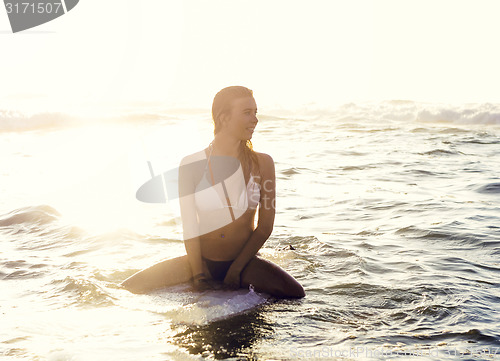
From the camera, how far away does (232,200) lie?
16.5ft

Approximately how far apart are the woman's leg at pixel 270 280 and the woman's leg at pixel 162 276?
55 centimetres

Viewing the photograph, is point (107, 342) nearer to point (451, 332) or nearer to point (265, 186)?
point (265, 186)

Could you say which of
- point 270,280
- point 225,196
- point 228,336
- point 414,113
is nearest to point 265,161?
point 225,196

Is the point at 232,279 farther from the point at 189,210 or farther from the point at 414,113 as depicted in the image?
the point at 414,113

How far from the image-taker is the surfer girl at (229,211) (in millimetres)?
4918

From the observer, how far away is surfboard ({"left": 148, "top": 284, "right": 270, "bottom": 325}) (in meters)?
4.47

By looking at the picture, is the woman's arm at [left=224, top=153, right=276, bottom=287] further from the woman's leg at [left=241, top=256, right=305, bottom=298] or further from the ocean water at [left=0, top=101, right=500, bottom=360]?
the ocean water at [left=0, top=101, right=500, bottom=360]

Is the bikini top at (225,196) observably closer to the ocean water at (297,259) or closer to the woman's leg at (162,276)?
the woman's leg at (162,276)

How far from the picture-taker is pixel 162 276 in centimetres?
512

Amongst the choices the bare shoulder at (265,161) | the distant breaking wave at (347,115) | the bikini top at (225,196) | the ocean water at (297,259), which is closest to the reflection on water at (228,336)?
the ocean water at (297,259)

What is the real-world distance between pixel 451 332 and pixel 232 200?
→ 2103 millimetres

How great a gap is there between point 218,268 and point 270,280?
503mm

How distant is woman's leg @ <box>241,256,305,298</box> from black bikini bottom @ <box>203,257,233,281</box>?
0.64 ft

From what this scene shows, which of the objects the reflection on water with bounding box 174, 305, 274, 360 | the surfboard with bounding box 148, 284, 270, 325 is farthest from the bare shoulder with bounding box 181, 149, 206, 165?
the reflection on water with bounding box 174, 305, 274, 360
